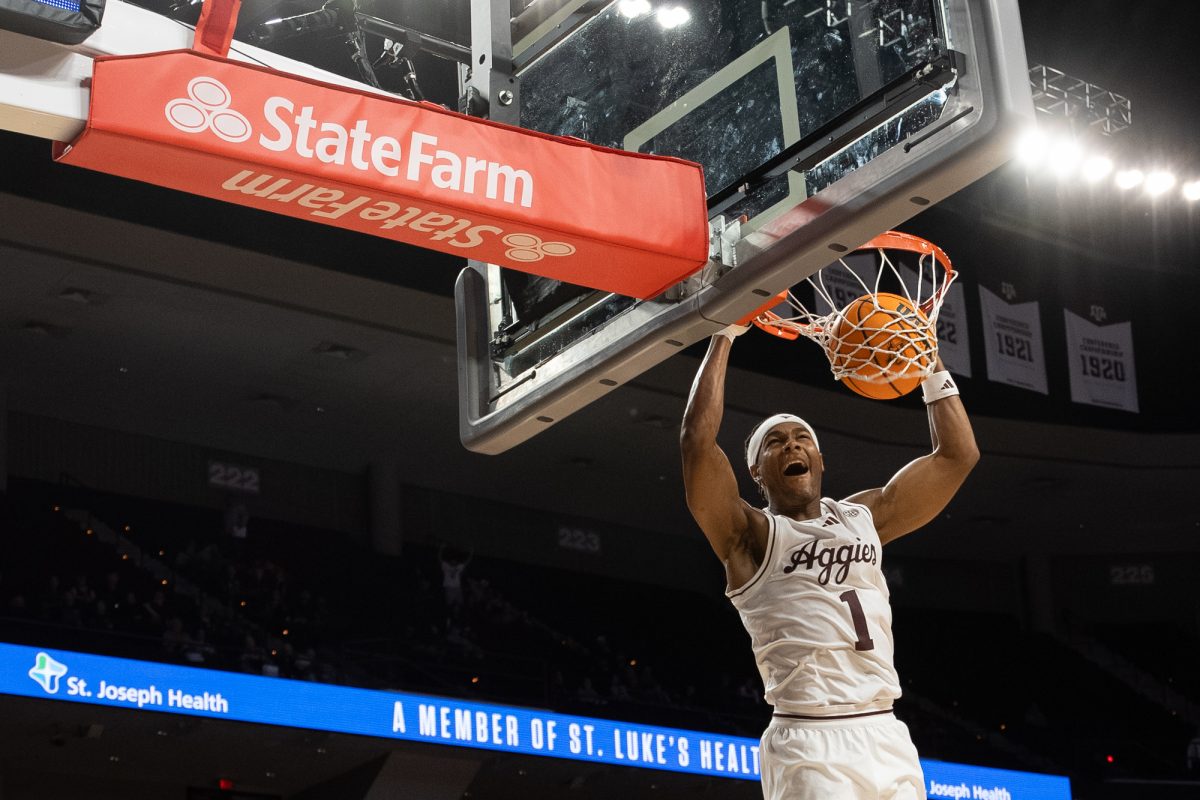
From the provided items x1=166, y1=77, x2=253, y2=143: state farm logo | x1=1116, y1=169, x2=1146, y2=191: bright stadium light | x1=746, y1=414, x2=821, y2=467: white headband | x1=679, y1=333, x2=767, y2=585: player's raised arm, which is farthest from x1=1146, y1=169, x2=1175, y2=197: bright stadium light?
x1=166, y1=77, x2=253, y2=143: state farm logo

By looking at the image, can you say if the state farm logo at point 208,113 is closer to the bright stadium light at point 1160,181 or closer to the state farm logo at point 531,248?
the state farm logo at point 531,248

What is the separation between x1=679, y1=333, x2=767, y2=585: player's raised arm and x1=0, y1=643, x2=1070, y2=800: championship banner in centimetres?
819

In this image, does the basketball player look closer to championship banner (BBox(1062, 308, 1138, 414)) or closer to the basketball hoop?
the basketball hoop

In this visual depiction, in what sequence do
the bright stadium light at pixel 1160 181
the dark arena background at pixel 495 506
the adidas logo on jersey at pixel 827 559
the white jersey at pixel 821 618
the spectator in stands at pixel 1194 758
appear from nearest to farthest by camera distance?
the white jersey at pixel 821 618, the adidas logo on jersey at pixel 827 559, the dark arena background at pixel 495 506, the bright stadium light at pixel 1160 181, the spectator in stands at pixel 1194 758

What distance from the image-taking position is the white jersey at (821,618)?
3943mm

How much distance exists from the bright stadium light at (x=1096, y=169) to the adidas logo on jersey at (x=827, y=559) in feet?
41.5

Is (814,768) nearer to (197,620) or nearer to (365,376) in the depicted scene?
(197,620)

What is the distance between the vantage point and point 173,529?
16266 mm

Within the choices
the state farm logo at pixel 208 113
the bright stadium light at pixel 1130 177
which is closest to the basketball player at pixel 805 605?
the state farm logo at pixel 208 113

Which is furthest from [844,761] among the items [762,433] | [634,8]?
[634,8]

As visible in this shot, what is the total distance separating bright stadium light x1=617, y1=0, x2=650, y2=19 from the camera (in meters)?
4.54

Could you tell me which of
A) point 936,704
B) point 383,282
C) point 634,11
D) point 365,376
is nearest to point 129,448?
point 365,376

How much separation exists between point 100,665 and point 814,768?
923 cm

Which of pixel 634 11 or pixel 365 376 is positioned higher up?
pixel 365 376
